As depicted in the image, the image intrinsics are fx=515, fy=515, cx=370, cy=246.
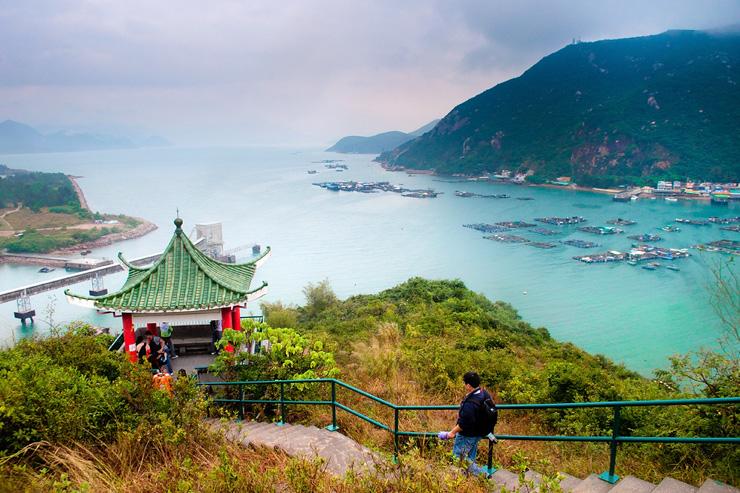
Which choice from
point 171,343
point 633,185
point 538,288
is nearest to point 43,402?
point 171,343

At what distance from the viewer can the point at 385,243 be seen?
156 feet

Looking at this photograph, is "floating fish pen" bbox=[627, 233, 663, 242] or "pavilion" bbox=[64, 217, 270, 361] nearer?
"pavilion" bbox=[64, 217, 270, 361]

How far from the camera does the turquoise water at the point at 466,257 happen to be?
28.8 metres

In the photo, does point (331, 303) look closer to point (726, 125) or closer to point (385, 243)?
point (385, 243)

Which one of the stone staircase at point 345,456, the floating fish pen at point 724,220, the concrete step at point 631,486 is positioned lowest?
the floating fish pen at point 724,220

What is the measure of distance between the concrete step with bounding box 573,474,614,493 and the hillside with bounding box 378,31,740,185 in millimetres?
76849

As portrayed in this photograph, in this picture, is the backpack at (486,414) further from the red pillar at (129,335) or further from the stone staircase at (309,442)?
the red pillar at (129,335)

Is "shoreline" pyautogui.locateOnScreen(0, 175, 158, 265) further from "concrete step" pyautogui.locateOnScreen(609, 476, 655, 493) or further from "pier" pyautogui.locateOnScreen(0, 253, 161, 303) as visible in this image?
"concrete step" pyautogui.locateOnScreen(609, 476, 655, 493)

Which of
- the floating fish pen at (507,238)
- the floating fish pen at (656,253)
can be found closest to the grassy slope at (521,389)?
the floating fish pen at (656,253)

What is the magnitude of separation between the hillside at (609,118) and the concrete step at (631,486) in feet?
252

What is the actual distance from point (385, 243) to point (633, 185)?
139ft

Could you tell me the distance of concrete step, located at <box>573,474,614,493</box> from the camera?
3404 millimetres

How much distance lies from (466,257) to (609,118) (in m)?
55.6

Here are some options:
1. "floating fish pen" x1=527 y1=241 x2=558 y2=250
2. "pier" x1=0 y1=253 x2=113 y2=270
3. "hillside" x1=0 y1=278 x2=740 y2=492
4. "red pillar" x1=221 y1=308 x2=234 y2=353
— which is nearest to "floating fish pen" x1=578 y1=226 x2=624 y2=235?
"floating fish pen" x1=527 y1=241 x2=558 y2=250
